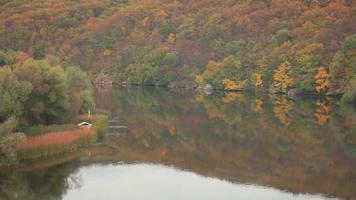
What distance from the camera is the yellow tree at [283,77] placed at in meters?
137

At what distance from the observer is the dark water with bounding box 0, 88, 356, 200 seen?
50.9 metres

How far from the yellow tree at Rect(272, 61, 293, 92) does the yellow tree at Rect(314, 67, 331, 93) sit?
852 centimetres

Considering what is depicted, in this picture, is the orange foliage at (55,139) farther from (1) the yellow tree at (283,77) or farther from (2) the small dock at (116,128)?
(1) the yellow tree at (283,77)

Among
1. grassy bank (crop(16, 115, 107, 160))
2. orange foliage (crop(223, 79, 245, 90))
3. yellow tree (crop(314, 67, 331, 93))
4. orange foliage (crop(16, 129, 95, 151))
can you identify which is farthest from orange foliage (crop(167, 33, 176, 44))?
orange foliage (crop(16, 129, 95, 151))

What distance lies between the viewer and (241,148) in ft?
231

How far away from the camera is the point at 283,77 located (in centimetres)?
13750

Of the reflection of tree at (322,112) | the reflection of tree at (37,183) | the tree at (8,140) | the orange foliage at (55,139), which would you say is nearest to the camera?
the reflection of tree at (37,183)

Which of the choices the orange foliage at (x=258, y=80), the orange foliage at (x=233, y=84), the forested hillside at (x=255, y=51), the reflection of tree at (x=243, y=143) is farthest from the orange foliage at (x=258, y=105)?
the orange foliage at (x=233, y=84)

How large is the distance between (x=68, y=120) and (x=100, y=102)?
156 ft

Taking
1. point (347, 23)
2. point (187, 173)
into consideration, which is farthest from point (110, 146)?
point (347, 23)

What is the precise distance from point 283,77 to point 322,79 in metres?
11.6

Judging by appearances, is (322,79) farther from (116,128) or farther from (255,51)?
(116,128)

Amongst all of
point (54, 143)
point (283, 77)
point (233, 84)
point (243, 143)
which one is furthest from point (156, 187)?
point (233, 84)

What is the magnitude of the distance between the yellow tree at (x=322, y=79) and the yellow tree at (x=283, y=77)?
852 centimetres
